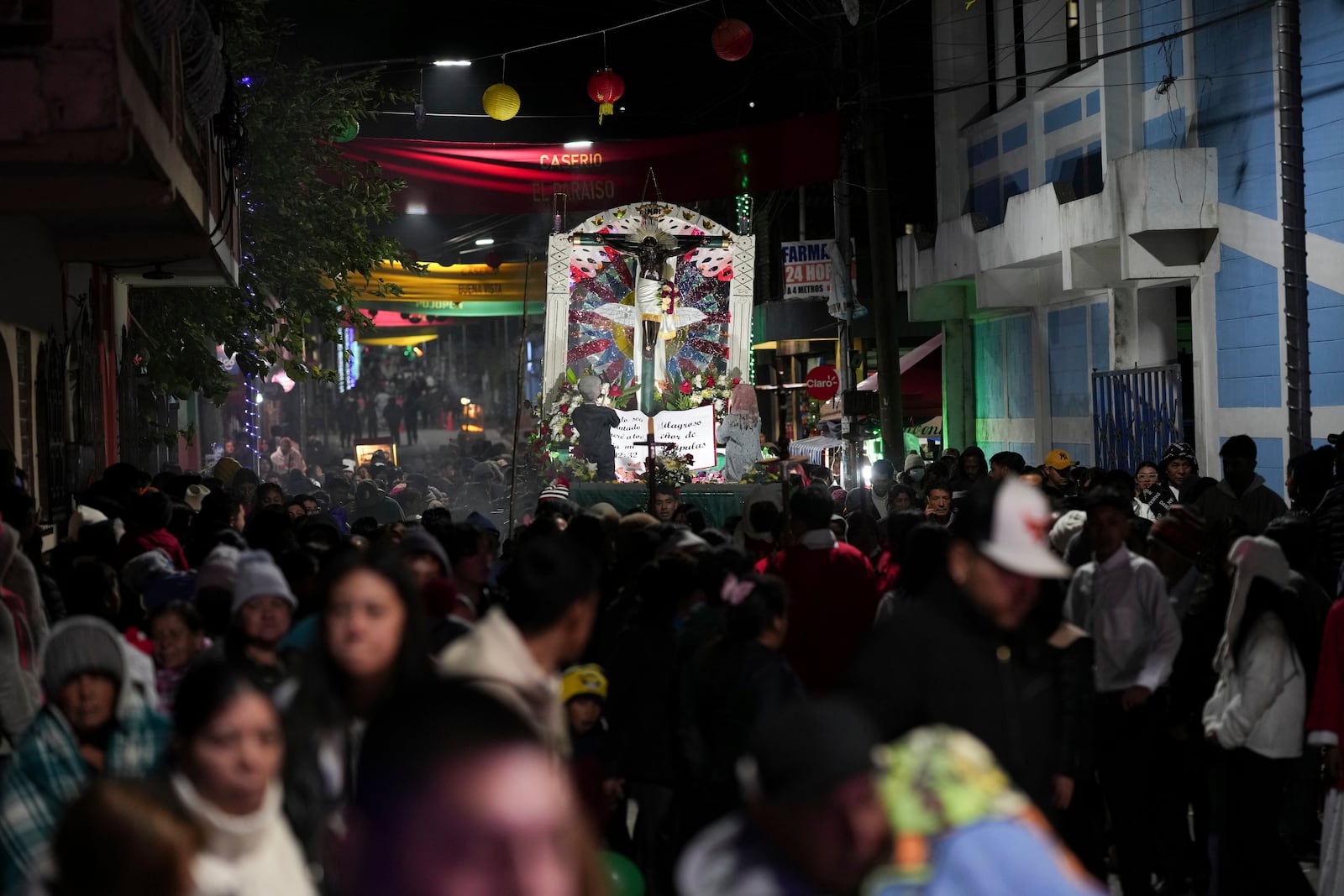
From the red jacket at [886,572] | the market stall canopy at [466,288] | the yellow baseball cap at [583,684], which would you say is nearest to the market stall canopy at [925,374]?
the market stall canopy at [466,288]

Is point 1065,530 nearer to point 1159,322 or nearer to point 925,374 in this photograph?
point 1159,322

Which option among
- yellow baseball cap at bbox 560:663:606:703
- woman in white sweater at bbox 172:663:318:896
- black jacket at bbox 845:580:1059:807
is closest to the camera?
woman in white sweater at bbox 172:663:318:896

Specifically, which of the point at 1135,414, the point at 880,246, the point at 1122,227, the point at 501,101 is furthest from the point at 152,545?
the point at 1135,414

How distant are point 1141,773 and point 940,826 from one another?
5.13m

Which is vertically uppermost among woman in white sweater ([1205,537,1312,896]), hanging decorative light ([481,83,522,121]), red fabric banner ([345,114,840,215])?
hanging decorative light ([481,83,522,121])

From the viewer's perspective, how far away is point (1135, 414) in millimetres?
19250

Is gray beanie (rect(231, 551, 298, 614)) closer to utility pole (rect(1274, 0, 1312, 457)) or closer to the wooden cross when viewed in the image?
the wooden cross

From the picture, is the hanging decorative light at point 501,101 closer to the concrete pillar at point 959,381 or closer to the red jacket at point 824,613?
the concrete pillar at point 959,381

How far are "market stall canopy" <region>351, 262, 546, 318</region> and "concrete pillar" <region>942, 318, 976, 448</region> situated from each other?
6.70 m

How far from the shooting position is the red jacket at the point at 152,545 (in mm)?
8875

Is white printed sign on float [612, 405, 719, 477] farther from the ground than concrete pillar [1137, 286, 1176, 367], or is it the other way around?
concrete pillar [1137, 286, 1176, 367]

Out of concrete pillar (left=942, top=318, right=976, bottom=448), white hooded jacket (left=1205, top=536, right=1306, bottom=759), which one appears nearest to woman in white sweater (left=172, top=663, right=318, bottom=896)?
white hooded jacket (left=1205, top=536, right=1306, bottom=759)

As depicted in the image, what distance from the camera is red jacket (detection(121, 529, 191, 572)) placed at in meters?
8.88

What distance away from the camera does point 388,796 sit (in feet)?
7.63
